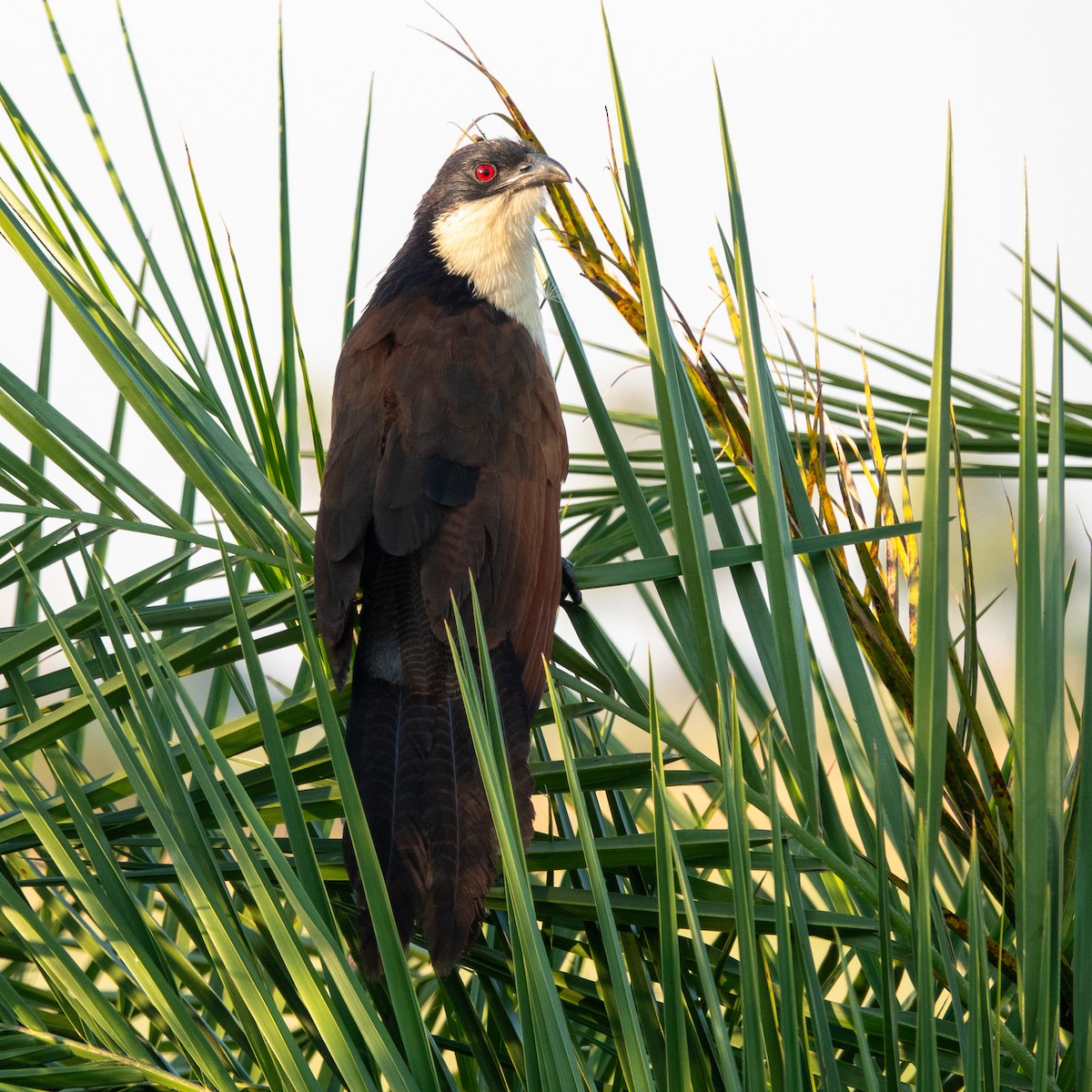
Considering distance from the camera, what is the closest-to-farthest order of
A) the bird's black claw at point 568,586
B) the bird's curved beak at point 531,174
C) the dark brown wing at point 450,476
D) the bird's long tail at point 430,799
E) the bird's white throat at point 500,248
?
the bird's long tail at point 430,799, the dark brown wing at point 450,476, the bird's black claw at point 568,586, the bird's white throat at point 500,248, the bird's curved beak at point 531,174

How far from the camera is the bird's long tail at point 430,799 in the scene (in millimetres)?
867

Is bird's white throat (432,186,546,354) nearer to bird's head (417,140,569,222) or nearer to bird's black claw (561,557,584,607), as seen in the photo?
bird's head (417,140,569,222)

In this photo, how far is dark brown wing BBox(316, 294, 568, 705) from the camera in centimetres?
121

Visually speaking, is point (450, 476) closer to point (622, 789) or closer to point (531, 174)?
point (622, 789)

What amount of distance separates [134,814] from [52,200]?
0.62 m

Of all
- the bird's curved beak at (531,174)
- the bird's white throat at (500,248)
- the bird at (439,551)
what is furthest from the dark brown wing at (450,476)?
the bird's curved beak at (531,174)

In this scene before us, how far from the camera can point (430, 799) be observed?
3.14ft

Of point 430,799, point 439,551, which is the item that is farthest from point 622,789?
point 439,551

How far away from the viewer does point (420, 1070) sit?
612 millimetres

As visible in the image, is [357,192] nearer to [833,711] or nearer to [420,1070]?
[833,711]

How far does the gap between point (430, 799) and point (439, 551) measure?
0.36 metres

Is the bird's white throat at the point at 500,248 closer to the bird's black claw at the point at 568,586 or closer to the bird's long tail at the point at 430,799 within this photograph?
the bird's black claw at the point at 568,586

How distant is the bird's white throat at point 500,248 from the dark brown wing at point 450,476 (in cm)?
14

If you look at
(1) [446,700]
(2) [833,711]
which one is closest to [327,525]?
(1) [446,700]
